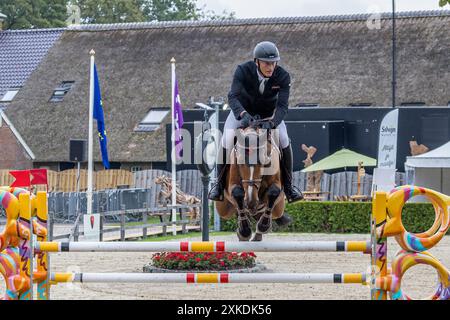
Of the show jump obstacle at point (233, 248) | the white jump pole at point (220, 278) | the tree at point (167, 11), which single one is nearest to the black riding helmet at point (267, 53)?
the show jump obstacle at point (233, 248)

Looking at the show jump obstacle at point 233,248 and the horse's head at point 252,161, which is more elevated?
the horse's head at point 252,161

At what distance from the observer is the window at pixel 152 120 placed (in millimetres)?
49375

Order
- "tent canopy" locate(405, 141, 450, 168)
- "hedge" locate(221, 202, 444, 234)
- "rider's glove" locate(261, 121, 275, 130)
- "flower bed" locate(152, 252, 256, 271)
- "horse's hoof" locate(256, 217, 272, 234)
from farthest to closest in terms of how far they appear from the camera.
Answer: "tent canopy" locate(405, 141, 450, 168) < "hedge" locate(221, 202, 444, 234) < "flower bed" locate(152, 252, 256, 271) < "rider's glove" locate(261, 121, 275, 130) < "horse's hoof" locate(256, 217, 272, 234)

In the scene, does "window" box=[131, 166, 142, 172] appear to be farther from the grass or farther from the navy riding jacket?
the navy riding jacket

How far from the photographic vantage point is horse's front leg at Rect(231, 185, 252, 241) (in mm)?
12016

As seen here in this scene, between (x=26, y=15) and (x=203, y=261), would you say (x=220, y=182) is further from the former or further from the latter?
(x=26, y=15)

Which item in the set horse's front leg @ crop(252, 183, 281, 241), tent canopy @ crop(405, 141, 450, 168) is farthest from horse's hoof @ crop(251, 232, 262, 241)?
tent canopy @ crop(405, 141, 450, 168)

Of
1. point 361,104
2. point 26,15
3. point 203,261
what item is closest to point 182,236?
point 203,261

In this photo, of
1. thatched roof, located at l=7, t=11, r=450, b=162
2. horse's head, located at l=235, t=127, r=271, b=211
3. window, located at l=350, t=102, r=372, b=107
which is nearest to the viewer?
horse's head, located at l=235, t=127, r=271, b=211

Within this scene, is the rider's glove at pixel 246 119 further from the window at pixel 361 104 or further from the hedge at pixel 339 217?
the window at pixel 361 104

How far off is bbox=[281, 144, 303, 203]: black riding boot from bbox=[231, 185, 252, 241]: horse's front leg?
77 centimetres

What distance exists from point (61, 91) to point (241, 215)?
41.6m

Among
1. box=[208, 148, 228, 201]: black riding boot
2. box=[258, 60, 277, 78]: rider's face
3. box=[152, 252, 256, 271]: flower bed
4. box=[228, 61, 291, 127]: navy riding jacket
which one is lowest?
box=[152, 252, 256, 271]: flower bed

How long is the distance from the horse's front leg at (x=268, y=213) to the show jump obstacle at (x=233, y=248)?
1.91 feet
